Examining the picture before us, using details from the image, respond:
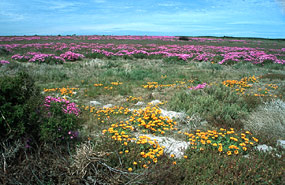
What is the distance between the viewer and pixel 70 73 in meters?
10.9

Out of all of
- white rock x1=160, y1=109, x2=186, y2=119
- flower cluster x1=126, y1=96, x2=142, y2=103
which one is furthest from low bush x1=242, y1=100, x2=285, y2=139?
flower cluster x1=126, y1=96, x2=142, y2=103

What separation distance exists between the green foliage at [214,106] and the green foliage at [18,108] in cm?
403

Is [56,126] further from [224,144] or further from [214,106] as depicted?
[214,106]

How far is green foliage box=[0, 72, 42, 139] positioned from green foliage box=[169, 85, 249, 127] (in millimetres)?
4034

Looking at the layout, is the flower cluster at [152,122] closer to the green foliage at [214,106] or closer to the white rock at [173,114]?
the white rock at [173,114]

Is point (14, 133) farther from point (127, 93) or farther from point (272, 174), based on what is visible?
point (127, 93)

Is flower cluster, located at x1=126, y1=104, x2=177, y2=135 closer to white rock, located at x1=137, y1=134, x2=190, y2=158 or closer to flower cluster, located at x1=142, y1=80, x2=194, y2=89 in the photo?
white rock, located at x1=137, y1=134, x2=190, y2=158

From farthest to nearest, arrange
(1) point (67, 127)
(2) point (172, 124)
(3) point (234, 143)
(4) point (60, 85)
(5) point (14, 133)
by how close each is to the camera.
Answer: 1. (4) point (60, 85)
2. (2) point (172, 124)
3. (3) point (234, 143)
4. (1) point (67, 127)
5. (5) point (14, 133)

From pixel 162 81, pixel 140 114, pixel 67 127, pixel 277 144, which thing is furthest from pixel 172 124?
pixel 162 81

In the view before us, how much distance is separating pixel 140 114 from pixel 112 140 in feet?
5.84

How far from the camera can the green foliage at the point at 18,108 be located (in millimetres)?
2980

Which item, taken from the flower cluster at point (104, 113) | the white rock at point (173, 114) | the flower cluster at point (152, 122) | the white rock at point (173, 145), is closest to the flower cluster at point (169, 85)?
the white rock at point (173, 114)

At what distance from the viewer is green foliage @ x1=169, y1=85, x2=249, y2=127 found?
546 cm

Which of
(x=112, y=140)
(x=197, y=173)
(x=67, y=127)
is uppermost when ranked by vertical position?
(x=67, y=127)
